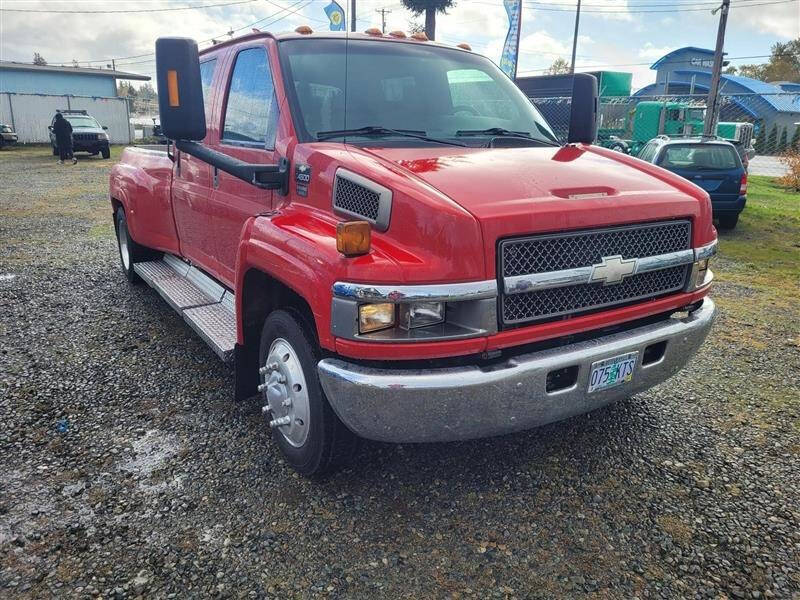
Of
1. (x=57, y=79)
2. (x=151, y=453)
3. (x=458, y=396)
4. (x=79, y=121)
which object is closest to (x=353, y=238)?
(x=458, y=396)

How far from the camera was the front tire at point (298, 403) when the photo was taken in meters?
2.87

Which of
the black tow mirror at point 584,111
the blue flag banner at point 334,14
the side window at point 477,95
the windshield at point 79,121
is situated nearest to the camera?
the side window at point 477,95

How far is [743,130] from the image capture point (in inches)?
920

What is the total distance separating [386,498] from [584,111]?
9.33 feet

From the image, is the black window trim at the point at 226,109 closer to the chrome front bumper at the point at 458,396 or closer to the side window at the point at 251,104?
the side window at the point at 251,104

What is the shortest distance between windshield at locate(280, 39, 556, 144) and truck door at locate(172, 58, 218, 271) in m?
1.11

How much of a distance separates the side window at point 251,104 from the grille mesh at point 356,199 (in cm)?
80

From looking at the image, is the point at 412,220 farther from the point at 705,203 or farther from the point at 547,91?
the point at 547,91

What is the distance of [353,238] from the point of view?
246 cm

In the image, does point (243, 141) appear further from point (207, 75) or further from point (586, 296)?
point (586, 296)

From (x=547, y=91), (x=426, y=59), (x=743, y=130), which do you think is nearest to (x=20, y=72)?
(x=547, y=91)

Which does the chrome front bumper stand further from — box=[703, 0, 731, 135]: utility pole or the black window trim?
box=[703, 0, 731, 135]: utility pole

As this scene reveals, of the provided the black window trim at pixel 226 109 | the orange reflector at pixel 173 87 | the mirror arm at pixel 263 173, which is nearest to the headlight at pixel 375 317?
the mirror arm at pixel 263 173

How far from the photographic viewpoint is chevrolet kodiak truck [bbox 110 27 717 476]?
249 centimetres
